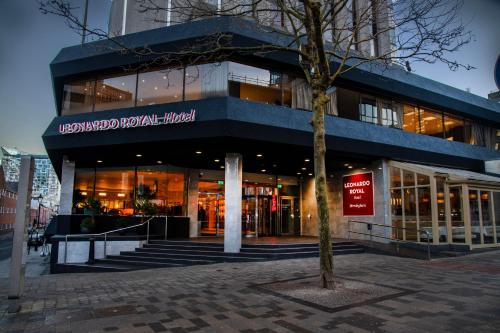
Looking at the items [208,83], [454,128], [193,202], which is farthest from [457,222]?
[193,202]

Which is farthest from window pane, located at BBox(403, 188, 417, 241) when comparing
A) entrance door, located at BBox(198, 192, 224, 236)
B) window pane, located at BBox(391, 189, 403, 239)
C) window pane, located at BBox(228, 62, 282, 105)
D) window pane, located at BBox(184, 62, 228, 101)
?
window pane, located at BBox(184, 62, 228, 101)

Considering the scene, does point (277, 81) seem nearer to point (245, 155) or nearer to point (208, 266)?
point (245, 155)

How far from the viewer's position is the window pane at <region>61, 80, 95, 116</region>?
626 inches

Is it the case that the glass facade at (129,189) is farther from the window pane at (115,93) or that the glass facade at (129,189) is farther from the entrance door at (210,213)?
the window pane at (115,93)

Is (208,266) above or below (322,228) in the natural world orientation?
below

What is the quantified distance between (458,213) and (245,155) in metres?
9.79

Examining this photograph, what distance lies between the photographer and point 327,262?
8109 millimetres

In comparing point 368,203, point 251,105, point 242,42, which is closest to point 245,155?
point 251,105

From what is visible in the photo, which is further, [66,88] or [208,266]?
[66,88]

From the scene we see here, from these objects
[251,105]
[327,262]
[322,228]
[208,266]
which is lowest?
[208,266]

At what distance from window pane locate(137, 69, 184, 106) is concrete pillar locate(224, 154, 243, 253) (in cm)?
384

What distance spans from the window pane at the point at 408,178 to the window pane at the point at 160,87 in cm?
1128

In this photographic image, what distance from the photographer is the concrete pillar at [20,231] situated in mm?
6895

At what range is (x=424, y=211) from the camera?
16.2m
